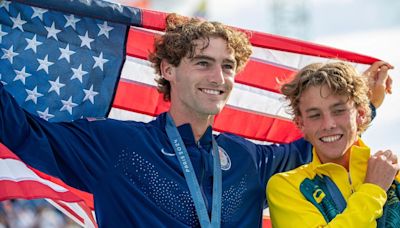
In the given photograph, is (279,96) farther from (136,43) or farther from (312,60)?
(136,43)

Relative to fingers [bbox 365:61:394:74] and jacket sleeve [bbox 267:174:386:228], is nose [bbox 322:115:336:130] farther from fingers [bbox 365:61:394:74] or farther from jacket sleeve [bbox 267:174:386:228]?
fingers [bbox 365:61:394:74]

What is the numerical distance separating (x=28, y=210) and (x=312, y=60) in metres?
2.57

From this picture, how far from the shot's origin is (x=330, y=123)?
5.51 m

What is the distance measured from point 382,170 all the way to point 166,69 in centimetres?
159

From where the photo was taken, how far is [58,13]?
6016 millimetres

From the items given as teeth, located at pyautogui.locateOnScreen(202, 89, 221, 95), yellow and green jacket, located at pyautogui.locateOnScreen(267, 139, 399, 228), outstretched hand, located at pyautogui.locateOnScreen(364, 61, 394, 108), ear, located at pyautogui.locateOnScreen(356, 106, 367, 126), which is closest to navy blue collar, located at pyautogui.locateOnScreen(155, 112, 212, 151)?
teeth, located at pyautogui.locateOnScreen(202, 89, 221, 95)

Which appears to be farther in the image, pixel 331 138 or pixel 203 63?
pixel 203 63

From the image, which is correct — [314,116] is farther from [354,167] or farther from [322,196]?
[322,196]

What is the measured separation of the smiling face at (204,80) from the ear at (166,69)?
0.10 feet

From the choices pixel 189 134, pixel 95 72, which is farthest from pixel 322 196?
pixel 95 72

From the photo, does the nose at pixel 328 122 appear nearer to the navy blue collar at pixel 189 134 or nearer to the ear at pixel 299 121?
the ear at pixel 299 121

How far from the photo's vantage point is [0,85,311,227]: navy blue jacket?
536 centimetres

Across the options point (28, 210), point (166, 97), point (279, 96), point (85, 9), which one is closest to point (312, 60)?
point (279, 96)

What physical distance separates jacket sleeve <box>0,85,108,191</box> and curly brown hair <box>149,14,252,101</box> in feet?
2.52
